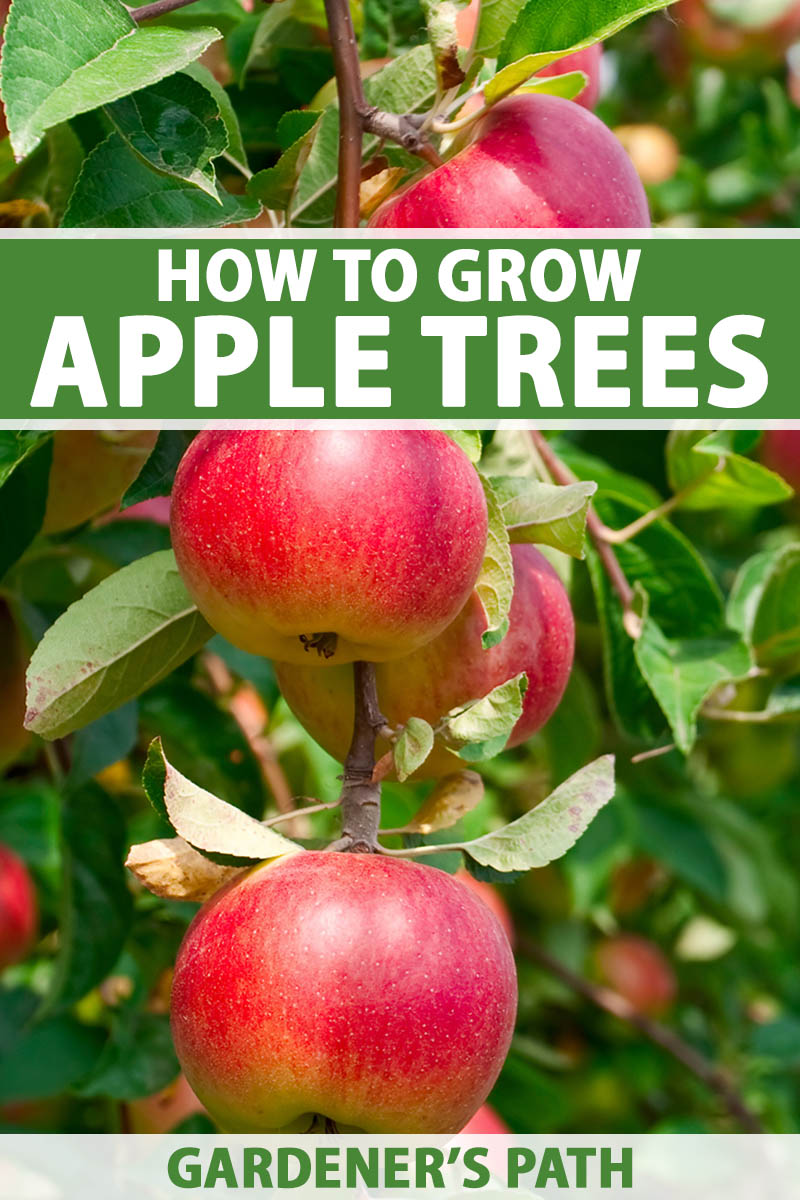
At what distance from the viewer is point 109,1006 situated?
1214 mm

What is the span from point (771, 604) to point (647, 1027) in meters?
1.09

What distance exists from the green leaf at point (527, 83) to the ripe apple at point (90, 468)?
35 centimetres

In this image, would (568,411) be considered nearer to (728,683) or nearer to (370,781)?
(370,781)

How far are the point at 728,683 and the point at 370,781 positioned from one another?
453mm

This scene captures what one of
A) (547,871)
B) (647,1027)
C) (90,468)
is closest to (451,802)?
(90,468)

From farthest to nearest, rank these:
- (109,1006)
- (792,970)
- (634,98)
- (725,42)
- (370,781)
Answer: (792,970)
(634,98)
(725,42)
(109,1006)
(370,781)

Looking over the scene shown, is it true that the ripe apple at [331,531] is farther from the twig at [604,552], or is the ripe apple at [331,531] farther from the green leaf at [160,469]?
the twig at [604,552]

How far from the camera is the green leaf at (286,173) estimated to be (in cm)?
71

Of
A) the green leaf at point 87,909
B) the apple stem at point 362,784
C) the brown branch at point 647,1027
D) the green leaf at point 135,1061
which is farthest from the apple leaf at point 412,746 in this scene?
the brown branch at point 647,1027

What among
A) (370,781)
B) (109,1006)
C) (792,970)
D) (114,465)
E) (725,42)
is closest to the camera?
(370,781)

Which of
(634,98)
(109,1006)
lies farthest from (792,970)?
(109,1006)

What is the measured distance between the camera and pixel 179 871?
65cm

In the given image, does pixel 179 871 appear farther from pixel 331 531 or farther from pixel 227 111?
pixel 227 111

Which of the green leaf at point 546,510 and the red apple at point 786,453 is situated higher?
the red apple at point 786,453
